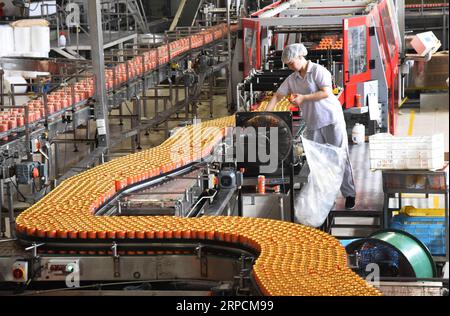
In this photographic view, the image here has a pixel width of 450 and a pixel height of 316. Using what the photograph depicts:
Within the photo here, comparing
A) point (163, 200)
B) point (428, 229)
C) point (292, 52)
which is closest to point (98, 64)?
point (292, 52)

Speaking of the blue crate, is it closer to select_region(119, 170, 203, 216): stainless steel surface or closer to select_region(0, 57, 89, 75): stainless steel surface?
select_region(119, 170, 203, 216): stainless steel surface

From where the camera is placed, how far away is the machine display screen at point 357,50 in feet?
43.0

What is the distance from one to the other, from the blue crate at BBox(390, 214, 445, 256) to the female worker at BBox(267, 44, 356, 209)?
94cm

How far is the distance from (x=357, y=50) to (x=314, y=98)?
447 centimetres

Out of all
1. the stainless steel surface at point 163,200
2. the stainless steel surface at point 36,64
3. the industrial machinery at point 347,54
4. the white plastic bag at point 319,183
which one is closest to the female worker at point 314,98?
the white plastic bag at point 319,183

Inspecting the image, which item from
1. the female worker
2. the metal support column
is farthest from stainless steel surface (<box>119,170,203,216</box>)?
the metal support column

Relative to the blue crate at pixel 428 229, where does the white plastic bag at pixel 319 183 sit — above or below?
above

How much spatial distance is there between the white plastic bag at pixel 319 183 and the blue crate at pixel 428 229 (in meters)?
0.71

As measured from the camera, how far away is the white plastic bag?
9.07 m

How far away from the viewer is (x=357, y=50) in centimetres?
1333

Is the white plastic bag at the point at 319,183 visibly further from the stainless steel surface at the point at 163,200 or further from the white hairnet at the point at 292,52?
the stainless steel surface at the point at 163,200

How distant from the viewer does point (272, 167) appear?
9023 mm

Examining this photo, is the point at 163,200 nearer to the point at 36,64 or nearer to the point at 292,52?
the point at 292,52
